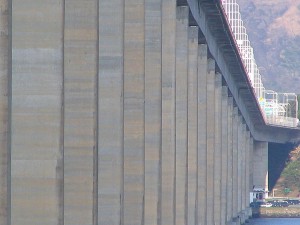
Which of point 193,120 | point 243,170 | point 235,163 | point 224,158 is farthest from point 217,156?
point 243,170

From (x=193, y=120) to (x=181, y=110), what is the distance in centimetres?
904

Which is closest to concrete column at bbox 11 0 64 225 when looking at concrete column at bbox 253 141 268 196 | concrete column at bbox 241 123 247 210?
concrete column at bbox 241 123 247 210

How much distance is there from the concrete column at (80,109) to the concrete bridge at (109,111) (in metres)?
0.04

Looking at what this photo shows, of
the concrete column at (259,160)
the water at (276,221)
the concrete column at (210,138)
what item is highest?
the concrete column at (210,138)

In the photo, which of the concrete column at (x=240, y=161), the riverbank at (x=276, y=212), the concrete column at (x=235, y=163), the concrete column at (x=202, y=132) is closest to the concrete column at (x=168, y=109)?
the concrete column at (x=202, y=132)

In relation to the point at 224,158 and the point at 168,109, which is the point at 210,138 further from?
the point at 168,109

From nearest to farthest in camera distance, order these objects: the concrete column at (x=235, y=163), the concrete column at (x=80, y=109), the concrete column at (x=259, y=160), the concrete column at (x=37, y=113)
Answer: the concrete column at (x=37, y=113) → the concrete column at (x=80, y=109) → the concrete column at (x=235, y=163) → the concrete column at (x=259, y=160)

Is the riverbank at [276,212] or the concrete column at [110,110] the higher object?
the concrete column at [110,110]

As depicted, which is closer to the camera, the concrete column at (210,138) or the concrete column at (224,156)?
the concrete column at (210,138)

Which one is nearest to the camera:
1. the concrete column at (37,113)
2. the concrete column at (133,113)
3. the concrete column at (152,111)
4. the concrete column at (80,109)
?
the concrete column at (37,113)

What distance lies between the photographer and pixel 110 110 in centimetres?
5006

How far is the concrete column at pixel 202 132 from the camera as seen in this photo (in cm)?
8625

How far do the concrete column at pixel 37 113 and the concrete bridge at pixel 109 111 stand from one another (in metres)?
0.02

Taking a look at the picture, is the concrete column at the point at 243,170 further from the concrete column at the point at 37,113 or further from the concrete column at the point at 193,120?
the concrete column at the point at 37,113
